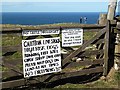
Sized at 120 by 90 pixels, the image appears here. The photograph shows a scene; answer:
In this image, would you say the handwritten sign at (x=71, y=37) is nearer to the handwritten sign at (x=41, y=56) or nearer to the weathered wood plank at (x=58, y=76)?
the handwritten sign at (x=41, y=56)

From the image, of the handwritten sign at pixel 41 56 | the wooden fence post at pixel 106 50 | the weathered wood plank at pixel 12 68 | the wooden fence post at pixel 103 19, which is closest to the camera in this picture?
the weathered wood plank at pixel 12 68

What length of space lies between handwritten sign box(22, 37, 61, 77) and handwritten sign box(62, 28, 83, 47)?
347 millimetres

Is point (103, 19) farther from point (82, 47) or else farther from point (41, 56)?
point (41, 56)

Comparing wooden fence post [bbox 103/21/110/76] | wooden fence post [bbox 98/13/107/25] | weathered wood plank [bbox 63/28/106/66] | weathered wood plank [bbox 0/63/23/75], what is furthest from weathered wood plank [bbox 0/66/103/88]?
wooden fence post [bbox 98/13/107/25]

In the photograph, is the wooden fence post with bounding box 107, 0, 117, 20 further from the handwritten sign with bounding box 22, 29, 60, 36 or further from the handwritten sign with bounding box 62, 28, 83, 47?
the handwritten sign with bounding box 22, 29, 60, 36

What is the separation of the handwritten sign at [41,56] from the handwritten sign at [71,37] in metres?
0.35

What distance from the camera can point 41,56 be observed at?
10.9 m

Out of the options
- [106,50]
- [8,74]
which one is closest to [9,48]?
[8,74]

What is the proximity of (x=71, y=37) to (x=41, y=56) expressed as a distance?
131cm

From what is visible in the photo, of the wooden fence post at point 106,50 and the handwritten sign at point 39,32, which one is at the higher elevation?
the handwritten sign at point 39,32

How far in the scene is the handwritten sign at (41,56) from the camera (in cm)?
1055

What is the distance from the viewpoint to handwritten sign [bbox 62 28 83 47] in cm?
1131

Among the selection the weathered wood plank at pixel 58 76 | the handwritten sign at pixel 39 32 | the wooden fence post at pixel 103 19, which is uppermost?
the wooden fence post at pixel 103 19

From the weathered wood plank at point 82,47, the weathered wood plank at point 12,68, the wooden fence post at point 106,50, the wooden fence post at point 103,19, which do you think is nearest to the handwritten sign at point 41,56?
the weathered wood plank at point 12,68
